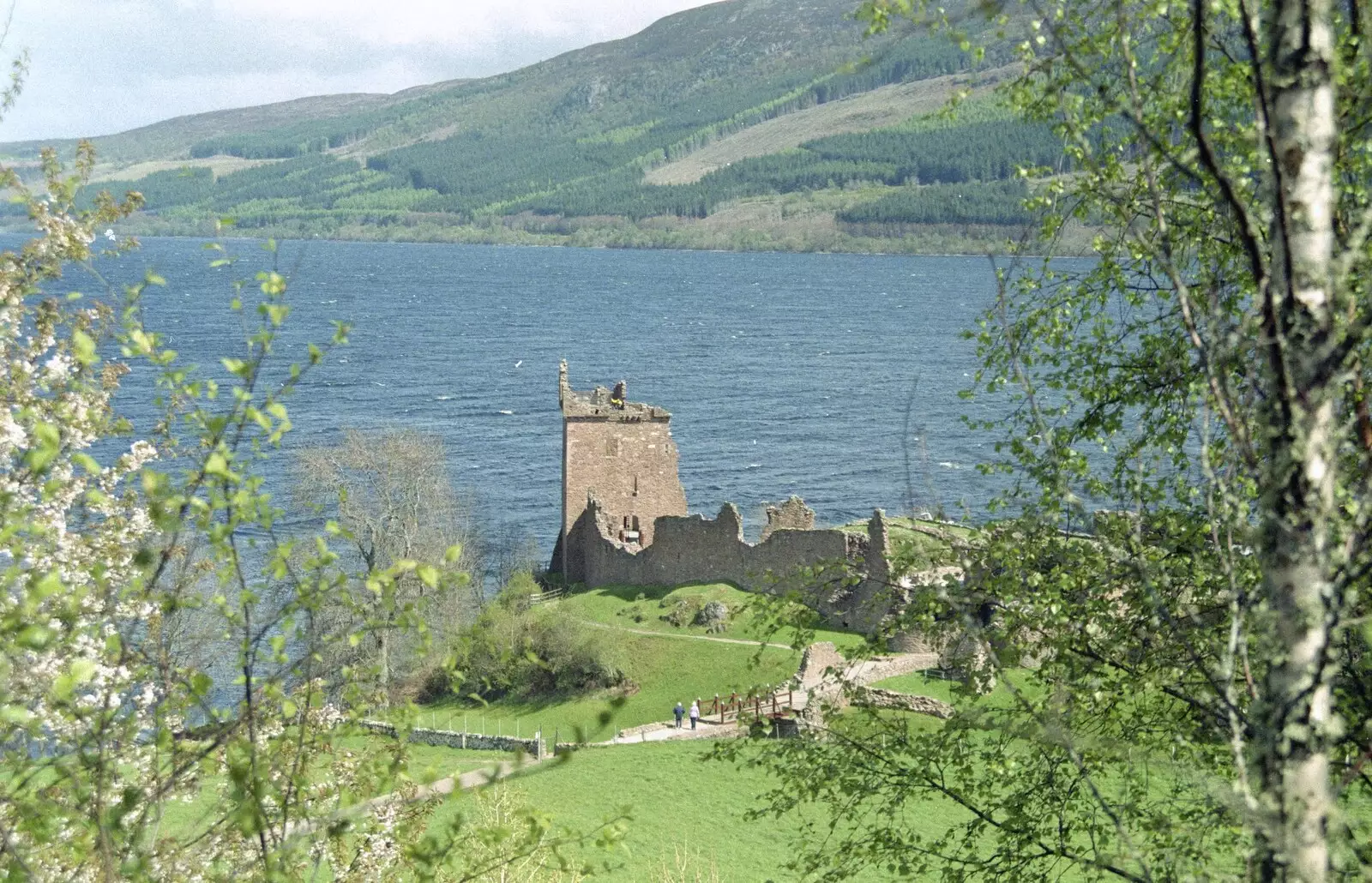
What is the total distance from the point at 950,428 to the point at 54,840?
78.2m

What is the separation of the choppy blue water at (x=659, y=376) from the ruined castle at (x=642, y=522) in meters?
5.38

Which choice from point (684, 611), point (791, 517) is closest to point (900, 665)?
point (684, 611)

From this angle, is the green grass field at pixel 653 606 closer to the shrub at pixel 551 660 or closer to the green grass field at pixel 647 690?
the green grass field at pixel 647 690

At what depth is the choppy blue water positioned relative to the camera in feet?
241

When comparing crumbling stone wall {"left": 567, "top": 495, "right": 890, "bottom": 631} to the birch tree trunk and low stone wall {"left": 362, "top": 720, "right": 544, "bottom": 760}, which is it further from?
the birch tree trunk

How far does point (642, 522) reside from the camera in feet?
167

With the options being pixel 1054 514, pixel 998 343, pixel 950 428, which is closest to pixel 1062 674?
pixel 1054 514

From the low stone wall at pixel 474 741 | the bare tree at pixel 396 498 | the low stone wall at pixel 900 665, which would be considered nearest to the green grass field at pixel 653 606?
the low stone wall at pixel 900 665

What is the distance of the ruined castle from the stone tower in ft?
0.10

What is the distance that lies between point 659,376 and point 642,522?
6662cm

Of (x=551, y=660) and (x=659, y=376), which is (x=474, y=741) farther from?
(x=659, y=376)

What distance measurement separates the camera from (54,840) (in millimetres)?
7391

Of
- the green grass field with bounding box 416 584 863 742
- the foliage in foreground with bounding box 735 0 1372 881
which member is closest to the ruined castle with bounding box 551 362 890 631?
the green grass field with bounding box 416 584 863 742

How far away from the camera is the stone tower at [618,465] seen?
168 feet
